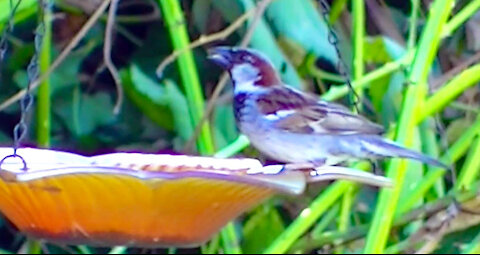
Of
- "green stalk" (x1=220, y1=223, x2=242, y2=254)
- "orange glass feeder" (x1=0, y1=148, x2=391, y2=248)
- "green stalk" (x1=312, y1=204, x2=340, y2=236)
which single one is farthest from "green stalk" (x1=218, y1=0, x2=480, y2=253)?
Result: "orange glass feeder" (x1=0, y1=148, x2=391, y2=248)

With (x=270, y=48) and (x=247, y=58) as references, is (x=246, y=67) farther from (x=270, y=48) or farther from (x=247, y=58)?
(x=270, y=48)

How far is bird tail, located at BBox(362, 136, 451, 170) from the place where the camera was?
6.03ft

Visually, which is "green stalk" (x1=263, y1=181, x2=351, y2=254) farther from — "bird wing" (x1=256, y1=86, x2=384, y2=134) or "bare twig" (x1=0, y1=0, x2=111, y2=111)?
"bare twig" (x1=0, y1=0, x2=111, y2=111)

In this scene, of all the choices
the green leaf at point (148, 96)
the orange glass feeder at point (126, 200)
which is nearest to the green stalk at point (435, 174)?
the green leaf at point (148, 96)

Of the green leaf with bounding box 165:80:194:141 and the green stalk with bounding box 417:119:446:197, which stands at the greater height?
the green leaf with bounding box 165:80:194:141

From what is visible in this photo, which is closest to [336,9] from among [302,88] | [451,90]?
[302,88]

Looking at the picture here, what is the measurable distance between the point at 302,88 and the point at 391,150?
67cm

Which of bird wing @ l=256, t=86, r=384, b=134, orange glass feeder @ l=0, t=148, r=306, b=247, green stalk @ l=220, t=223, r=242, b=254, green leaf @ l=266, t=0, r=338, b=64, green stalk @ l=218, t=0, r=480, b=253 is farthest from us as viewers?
green stalk @ l=220, t=223, r=242, b=254

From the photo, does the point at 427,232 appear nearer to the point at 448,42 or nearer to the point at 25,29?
the point at 448,42

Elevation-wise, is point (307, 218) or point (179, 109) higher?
point (179, 109)

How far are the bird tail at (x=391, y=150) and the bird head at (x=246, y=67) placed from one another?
0.20 m

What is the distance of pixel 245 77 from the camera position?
6.76ft

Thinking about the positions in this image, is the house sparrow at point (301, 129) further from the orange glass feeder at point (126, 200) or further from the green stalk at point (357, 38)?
the orange glass feeder at point (126, 200)

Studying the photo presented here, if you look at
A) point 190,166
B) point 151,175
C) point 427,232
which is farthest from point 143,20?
point 151,175
